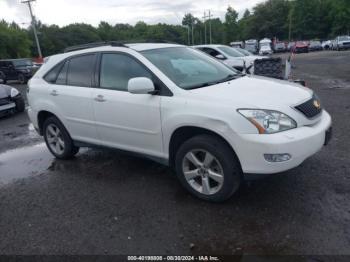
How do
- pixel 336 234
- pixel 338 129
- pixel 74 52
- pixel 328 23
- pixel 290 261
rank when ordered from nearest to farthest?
pixel 290 261
pixel 336 234
pixel 74 52
pixel 338 129
pixel 328 23

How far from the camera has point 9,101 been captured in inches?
403

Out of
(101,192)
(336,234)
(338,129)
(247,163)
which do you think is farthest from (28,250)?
(338,129)

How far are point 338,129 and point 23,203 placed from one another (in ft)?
17.5

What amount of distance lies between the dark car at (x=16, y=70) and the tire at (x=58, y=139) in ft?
58.6

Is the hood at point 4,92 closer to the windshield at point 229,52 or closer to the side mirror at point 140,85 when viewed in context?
the side mirror at point 140,85

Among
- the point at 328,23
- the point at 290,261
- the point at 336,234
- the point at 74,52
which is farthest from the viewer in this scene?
the point at 328,23

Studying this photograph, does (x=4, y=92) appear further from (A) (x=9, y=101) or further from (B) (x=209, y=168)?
(B) (x=209, y=168)

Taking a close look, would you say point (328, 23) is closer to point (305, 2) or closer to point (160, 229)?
point (305, 2)

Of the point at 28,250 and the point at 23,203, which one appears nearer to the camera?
the point at 28,250

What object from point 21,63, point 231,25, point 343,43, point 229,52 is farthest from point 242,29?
point 229,52

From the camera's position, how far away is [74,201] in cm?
416

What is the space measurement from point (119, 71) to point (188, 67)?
2.96ft

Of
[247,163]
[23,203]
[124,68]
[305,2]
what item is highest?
[305,2]

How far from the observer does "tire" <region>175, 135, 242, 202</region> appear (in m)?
3.48
